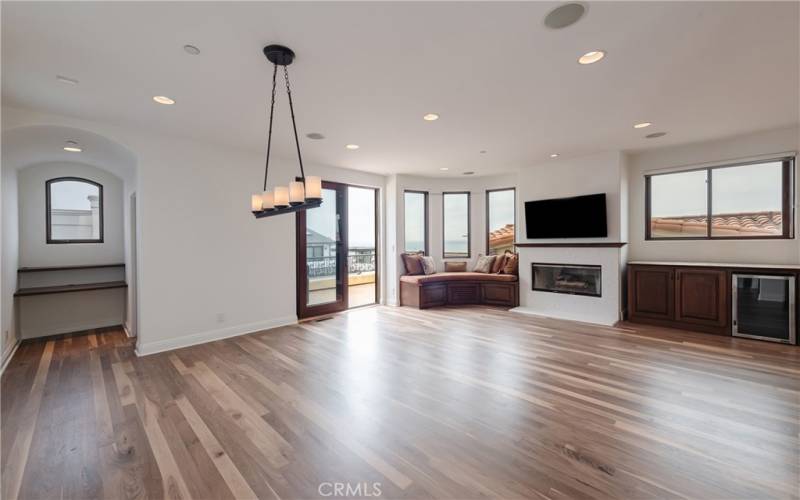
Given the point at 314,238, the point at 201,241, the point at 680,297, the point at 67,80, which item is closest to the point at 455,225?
the point at 314,238

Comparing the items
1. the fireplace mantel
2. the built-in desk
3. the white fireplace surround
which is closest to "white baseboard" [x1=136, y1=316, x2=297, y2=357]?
the built-in desk

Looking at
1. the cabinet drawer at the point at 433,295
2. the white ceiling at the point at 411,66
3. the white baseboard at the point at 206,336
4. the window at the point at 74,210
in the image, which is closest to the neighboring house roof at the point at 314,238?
the white baseboard at the point at 206,336

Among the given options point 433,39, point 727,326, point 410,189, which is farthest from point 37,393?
point 727,326

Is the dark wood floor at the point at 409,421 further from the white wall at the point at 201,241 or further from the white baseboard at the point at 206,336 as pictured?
the white wall at the point at 201,241

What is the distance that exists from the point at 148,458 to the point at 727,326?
6.49 metres

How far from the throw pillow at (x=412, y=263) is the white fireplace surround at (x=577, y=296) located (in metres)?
2.08

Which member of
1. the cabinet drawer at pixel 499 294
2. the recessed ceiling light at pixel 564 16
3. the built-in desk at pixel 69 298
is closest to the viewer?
the recessed ceiling light at pixel 564 16

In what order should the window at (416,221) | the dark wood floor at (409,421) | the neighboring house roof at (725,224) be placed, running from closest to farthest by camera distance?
the dark wood floor at (409,421) → the neighboring house roof at (725,224) → the window at (416,221)

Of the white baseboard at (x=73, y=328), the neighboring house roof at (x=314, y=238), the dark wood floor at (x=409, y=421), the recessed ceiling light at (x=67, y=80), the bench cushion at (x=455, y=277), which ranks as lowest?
the dark wood floor at (x=409, y=421)

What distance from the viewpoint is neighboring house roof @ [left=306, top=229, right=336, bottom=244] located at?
5.74 m

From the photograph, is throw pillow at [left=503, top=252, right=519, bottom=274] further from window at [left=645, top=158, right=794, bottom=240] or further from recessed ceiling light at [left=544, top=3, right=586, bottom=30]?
recessed ceiling light at [left=544, top=3, right=586, bottom=30]

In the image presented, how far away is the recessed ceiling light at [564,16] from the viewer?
6.33 ft

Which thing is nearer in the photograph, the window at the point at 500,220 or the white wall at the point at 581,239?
the white wall at the point at 581,239

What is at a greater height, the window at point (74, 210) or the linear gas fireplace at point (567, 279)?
the window at point (74, 210)
